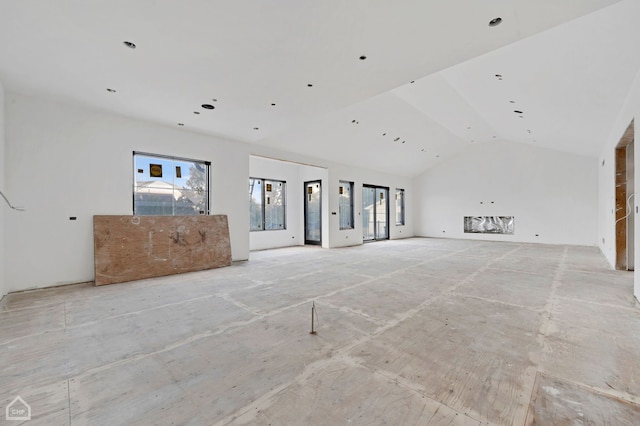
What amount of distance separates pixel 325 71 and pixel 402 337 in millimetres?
3315

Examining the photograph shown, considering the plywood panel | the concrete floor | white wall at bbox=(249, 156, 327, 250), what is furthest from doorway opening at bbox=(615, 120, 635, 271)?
the plywood panel

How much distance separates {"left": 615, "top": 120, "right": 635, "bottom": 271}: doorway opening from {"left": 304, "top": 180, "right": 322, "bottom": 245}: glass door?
7241mm

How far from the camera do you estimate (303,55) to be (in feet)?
10.9

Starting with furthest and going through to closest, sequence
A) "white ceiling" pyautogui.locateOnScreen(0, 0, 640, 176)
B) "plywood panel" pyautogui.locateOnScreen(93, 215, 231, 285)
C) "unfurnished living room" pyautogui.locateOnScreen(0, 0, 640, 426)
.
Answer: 1. "plywood panel" pyautogui.locateOnScreen(93, 215, 231, 285)
2. "white ceiling" pyautogui.locateOnScreen(0, 0, 640, 176)
3. "unfurnished living room" pyautogui.locateOnScreen(0, 0, 640, 426)

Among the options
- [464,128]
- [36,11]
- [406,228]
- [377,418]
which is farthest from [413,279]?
[406,228]

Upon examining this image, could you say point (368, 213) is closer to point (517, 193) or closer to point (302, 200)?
point (302, 200)

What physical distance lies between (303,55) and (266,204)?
663 cm

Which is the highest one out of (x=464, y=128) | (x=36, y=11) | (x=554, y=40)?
(x=464, y=128)

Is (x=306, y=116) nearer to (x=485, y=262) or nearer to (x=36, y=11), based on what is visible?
(x=36, y=11)

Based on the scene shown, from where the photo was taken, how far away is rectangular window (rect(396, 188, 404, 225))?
12.7 m

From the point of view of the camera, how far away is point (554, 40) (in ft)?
11.3

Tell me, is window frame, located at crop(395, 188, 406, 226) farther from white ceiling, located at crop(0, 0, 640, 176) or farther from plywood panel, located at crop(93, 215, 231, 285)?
plywood panel, located at crop(93, 215, 231, 285)

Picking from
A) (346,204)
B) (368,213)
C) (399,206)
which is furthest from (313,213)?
(399,206)

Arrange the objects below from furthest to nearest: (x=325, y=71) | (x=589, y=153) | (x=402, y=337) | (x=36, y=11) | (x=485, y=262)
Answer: (x=589, y=153) → (x=485, y=262) → (x=325, y=71) → (x=402, y=337) → (x=36, y=11)
